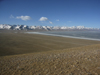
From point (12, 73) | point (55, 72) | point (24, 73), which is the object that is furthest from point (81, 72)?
point (12, 73)

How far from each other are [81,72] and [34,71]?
3.17m

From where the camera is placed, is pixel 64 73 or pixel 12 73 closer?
pixel 64 73

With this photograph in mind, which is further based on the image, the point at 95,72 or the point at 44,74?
the point at 44,74

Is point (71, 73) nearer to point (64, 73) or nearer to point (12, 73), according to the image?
point (64, 73)

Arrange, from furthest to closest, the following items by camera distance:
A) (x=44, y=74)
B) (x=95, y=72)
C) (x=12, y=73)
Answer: (x=12, y=73) < (x=44, y=74) < (x=95, y=72)

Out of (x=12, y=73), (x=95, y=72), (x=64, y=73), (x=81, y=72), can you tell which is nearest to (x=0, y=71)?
(x=12, y=73)

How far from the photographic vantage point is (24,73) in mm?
5230

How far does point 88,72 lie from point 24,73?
4229 mm

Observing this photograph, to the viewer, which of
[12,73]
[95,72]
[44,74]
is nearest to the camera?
[95,72]

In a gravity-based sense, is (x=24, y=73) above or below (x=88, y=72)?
below

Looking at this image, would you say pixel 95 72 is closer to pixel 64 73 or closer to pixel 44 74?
pixel 64 73

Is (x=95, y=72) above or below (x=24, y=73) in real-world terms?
above

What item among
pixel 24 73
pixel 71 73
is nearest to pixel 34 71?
pixel 24 73

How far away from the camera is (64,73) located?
4.85m
